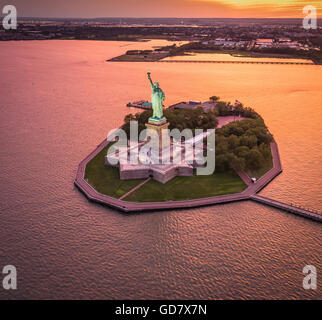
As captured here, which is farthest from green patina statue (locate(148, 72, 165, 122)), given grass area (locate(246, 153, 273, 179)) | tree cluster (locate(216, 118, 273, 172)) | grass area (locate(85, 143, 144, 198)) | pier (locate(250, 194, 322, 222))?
pier (locate(250, 194, 322, 222))

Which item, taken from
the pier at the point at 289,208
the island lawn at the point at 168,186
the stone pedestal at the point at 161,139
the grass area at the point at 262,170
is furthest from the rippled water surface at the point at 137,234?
the stone pedestal at the point at 161,139

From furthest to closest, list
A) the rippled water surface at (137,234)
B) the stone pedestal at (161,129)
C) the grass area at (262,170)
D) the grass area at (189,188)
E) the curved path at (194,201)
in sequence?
the grass area at (262,170)
the stone pedestal at (161,129)
the grass area at (189,188)
the curved path at (194,201)
the rippled water surface at (137,234)

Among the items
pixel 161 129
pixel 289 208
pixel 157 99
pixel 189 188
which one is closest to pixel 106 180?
pixel 161 129

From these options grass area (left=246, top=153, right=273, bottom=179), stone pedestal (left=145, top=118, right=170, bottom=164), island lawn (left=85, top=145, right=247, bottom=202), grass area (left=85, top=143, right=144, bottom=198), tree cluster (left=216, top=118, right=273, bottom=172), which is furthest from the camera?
tree cluster (left=216, top=118, right=273, bottom=172)

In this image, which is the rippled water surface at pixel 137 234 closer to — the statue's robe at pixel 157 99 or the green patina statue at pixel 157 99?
the green patina statue at pixel 157 99

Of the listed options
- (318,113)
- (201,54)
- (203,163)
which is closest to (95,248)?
(203,163)

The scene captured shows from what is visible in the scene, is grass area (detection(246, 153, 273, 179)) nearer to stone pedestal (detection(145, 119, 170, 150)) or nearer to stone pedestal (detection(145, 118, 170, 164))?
stone pedestal (detection(145, 118, 170, 164))

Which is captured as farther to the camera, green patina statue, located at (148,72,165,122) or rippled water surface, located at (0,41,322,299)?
green patina statue, located at (148,72,165,122)
